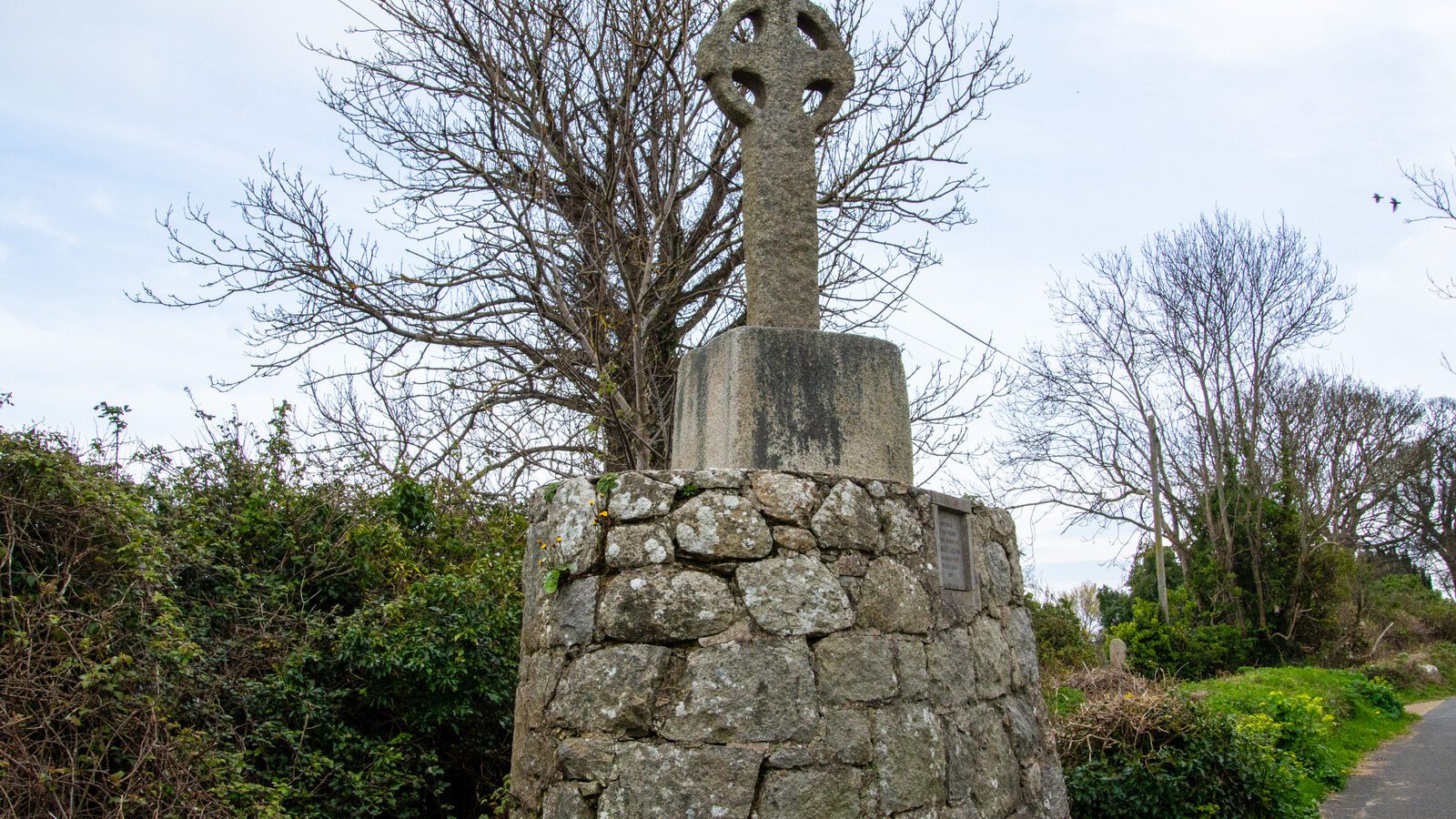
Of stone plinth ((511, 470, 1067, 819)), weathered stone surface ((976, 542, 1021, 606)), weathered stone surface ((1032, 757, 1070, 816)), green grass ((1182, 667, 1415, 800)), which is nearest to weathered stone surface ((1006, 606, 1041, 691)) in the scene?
weathered stone surface ((976, 542, 1021, 606))

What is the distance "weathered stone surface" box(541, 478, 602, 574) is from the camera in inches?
157

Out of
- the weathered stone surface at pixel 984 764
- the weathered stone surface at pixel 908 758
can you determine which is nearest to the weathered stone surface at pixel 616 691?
the weathered stone surface at pixel 908 758

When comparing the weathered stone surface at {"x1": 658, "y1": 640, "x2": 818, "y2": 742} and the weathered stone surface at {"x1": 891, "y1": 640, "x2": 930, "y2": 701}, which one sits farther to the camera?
the weathered stone surface at {"x1": 891, "y1": 640, "x2": 930, "y2": 701}

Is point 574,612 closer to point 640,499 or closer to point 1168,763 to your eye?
point 640,499

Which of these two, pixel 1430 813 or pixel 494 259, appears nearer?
pixel 1430 813

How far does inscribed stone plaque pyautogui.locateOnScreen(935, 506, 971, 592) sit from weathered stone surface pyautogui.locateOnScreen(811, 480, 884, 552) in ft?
1.46

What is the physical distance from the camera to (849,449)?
4.55 metres

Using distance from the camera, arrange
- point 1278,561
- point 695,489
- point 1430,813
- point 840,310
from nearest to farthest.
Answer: point 695,489 → point 1430,813 → point 840,310 → point 1278,561

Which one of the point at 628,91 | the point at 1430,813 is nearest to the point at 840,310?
the point at 628,91

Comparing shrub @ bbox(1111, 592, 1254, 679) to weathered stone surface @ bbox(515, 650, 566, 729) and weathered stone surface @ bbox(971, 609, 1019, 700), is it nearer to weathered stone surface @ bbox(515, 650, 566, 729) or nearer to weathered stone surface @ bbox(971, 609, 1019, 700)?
weathered stone surface @ bbox(971, 609, 1019, 700)

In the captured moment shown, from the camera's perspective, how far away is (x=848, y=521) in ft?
13.5

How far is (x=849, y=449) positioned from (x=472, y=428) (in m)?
6.57

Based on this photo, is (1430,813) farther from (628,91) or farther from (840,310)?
(628,91)

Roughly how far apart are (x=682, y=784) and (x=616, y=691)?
0.39m
